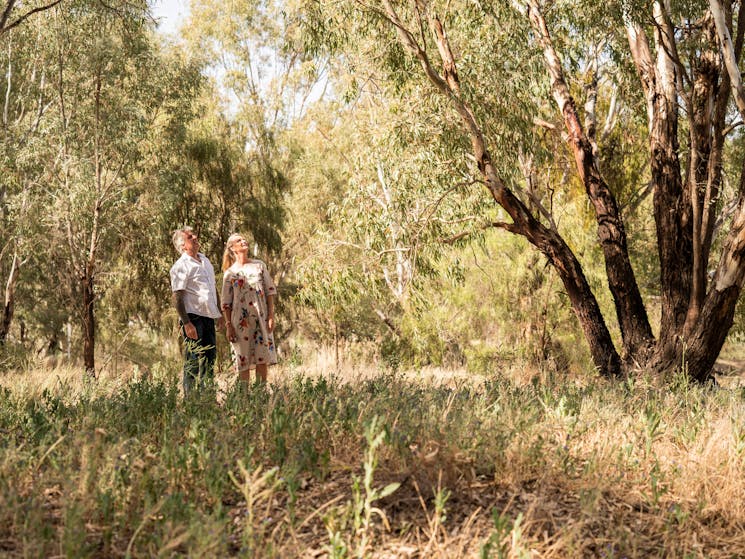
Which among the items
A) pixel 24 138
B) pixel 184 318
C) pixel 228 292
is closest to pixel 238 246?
pixel 228 292

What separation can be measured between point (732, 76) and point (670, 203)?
195cm

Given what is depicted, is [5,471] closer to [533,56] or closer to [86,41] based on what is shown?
[533,56]

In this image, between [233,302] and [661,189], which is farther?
[661,189]

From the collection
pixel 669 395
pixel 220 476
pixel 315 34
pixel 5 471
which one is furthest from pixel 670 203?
pixel 5 471

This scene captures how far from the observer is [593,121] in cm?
988

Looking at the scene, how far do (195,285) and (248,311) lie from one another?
0.50m

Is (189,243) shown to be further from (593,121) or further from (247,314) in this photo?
(593,121)

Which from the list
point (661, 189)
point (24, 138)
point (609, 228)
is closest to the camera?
point (661, 189)

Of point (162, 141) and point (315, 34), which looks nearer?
point (315, 34)

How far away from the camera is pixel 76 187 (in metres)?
14.8

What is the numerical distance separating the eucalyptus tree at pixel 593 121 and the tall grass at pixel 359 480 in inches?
151

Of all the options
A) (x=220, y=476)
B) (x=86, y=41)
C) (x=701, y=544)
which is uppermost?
(x=86, y=41)

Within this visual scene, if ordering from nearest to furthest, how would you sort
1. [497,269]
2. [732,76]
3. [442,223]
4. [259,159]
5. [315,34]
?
1. [732,76]
2. [315,34]
3. [442,223]
4. [497,269]
5. [259,159]

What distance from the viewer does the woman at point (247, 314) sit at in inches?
234
